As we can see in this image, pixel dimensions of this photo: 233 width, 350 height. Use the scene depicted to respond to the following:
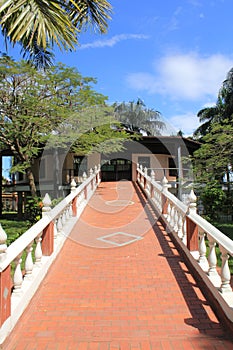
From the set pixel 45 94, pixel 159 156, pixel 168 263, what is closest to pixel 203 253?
pixel 168 263

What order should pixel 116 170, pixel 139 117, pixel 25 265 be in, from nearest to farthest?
1. pixel 25 265
2. pixel 116 170
3. pixel 139 117

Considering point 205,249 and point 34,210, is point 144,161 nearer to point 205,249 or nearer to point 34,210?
point 34,210

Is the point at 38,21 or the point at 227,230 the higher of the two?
the point at 38,21

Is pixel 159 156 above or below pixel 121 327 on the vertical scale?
above

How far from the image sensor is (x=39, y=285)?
442cm

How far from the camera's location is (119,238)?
748 cm

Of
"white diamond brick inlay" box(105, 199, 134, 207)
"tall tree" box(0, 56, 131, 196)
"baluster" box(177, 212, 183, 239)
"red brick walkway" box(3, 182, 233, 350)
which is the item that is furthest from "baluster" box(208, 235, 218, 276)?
"tall tree" box(0, 56, 131, 196)

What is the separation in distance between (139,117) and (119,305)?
3498cm

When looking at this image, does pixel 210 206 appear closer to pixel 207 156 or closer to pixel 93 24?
pixel 207 156

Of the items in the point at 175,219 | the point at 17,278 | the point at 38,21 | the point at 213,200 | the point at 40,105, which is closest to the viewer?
the point at 17,278

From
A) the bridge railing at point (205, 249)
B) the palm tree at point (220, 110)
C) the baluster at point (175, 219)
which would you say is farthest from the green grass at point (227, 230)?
the palm tree at point (220, 110)

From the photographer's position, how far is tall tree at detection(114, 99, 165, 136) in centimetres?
3684

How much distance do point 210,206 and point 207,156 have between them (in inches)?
154

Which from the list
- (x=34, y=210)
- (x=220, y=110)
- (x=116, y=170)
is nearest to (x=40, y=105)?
(x=34, y=210)
